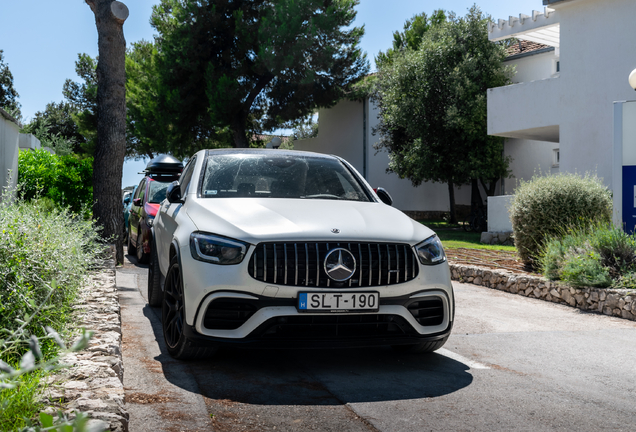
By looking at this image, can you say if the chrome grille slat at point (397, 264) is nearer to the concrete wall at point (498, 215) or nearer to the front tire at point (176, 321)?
the front tire at point (176, 321)

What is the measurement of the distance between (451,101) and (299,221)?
21.2m

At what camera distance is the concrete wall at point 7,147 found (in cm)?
1255

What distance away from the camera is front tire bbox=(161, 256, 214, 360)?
465 cm

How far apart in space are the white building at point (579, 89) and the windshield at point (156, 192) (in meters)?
10.9

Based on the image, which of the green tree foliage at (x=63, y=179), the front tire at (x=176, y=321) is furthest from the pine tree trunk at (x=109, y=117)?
the front tire at (x=176, y=321)

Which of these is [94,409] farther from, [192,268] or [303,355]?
[303,355]

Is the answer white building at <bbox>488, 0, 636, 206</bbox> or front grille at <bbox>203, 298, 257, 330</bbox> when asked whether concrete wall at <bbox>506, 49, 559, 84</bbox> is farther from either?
front grille at <bbox>203, 298, 257, 330</bbox>

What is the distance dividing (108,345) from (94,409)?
1239 mm

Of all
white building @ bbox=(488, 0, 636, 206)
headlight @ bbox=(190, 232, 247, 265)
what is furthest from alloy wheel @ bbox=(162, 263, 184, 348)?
white building @ bbox=(488, 0, 636, 206)

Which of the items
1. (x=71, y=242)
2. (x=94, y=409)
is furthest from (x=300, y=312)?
(x=71, y=242)

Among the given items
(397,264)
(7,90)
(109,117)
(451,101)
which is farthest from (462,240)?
(7,90)

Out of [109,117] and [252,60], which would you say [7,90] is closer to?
[252,60]

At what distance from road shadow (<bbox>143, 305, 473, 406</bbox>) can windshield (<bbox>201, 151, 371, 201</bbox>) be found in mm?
1343

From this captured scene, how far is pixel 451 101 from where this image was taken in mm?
24672
